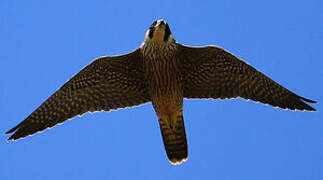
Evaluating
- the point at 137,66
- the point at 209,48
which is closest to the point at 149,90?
the point at 137,66

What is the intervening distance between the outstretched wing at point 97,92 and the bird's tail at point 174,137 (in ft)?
2.04

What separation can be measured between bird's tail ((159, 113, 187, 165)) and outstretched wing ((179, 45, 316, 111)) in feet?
1.84

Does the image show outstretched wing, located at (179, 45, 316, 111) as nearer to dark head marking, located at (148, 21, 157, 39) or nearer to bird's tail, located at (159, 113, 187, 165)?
bird's tail, located at (159, 113, 187, 165)

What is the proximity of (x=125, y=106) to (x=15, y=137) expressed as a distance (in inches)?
79.6

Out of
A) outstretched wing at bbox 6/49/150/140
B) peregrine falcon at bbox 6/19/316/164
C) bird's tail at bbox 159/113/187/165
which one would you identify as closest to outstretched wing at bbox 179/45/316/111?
peregrine falcon at bbox 6/19/316/164

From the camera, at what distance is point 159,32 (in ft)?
28.2

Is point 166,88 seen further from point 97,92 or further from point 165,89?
point 97,92

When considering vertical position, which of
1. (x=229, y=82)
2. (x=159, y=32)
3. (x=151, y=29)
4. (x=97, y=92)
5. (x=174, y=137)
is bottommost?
(x=174, y=137)

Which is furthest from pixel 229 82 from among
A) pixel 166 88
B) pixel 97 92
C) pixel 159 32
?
pixel 97 92

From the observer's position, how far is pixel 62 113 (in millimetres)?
9398

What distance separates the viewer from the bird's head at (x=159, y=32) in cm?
858

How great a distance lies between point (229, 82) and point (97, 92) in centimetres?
244

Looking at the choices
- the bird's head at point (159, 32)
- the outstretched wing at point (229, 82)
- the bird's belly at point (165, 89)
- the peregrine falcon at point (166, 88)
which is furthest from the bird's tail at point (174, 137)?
the bird's head at point (159, 32)

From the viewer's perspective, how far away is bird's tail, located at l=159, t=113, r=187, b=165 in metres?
9.08
